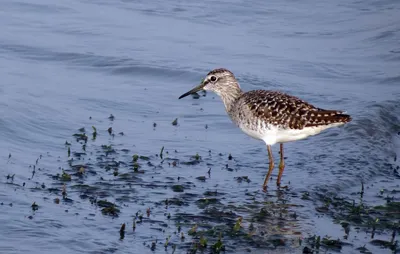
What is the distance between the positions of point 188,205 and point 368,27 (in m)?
12.2

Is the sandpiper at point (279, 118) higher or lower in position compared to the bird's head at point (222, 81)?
lower

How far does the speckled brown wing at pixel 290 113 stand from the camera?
33.1 ft

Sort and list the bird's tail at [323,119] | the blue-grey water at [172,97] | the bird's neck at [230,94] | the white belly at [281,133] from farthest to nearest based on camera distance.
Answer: the bird's neck at [230,94] < the white belly at [281,133] < the bird's tail at [323,119] < the blue-grey water at [172,97]

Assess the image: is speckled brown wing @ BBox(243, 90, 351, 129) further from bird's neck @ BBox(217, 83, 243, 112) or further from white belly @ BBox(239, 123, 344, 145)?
bird's neck @ BBox(217, 83, 243, 112)

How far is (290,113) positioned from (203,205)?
1.88 meters

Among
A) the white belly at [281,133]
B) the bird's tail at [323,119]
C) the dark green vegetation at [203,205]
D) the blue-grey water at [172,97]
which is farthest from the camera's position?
the white belly at [281,133]

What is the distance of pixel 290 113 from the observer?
10.2 metres

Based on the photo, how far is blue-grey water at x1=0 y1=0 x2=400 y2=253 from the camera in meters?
8.70

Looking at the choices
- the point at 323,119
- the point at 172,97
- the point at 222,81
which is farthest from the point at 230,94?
the point at 172,97

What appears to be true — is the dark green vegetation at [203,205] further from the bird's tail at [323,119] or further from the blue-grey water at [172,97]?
the bird's tail at [323,119]

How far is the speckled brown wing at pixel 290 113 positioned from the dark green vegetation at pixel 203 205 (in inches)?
33.1

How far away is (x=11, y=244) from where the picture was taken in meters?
7.74

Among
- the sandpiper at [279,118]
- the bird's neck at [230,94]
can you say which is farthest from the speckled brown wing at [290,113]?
the bird's neck at [230,94]

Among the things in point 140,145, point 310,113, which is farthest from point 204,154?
point 310,113
